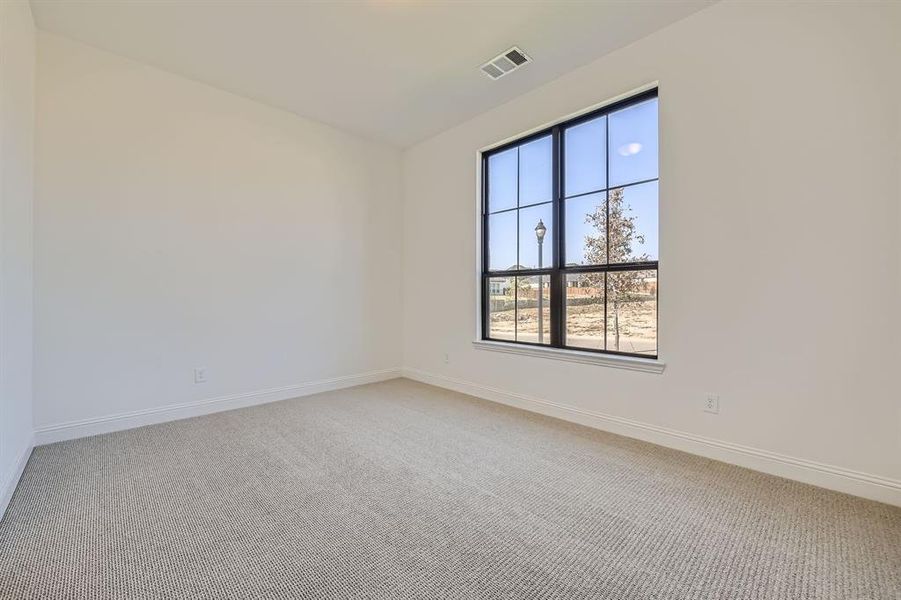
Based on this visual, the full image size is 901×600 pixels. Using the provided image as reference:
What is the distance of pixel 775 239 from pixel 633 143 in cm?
117

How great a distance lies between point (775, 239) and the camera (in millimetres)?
2252

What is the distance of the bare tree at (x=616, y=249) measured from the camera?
293 centimetres

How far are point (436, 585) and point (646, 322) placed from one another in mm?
2227

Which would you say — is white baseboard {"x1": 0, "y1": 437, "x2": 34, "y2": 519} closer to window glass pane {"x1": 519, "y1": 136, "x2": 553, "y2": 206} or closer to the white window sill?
the white window sill

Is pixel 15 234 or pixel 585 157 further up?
pixel 585 157

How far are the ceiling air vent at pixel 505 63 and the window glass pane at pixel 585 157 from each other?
674mm

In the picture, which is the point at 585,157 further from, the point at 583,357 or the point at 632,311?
the point at 583,357

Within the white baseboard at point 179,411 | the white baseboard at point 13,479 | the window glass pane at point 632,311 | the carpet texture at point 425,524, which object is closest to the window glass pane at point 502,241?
the window glass pane at point 632,311

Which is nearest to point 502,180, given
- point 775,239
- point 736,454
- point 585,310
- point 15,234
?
point 585,310

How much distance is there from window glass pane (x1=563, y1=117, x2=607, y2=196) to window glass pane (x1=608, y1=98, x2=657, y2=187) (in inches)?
2.9

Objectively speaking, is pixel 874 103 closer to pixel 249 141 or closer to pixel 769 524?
pixel 769 524

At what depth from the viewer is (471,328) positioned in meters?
4.06

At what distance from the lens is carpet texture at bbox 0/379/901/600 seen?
140 cm

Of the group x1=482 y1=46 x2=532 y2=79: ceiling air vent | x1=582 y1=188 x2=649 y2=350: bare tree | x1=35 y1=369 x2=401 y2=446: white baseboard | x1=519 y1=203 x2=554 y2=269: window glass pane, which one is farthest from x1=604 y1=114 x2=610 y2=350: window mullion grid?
x1=35 y1=369 x2=401 y2=446: white baseboard
